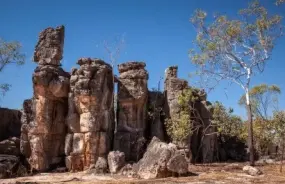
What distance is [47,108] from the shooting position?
943 inches

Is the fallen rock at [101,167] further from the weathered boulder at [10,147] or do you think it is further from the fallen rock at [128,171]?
the weathered boulder at [10,147]

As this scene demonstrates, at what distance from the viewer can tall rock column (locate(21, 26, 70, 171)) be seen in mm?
23561

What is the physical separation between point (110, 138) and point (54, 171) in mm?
4689

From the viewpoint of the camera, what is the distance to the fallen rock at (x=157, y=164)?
1591 cm

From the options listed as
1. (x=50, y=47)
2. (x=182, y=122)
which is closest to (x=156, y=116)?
(x=182, y=122)

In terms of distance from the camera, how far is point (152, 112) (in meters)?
27.1

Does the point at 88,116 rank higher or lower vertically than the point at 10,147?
higher

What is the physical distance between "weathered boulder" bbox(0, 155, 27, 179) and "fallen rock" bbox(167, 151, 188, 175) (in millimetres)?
10846

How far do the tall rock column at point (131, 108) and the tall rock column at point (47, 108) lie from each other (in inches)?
172

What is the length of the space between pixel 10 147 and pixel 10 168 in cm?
398

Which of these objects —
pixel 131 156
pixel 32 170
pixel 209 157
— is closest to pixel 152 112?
pixel 131 156

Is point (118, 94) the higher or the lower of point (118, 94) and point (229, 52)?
the lower

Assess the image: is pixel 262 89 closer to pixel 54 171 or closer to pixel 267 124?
pixel 267 124

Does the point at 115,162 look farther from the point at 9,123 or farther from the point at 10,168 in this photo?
the point at 9,123
